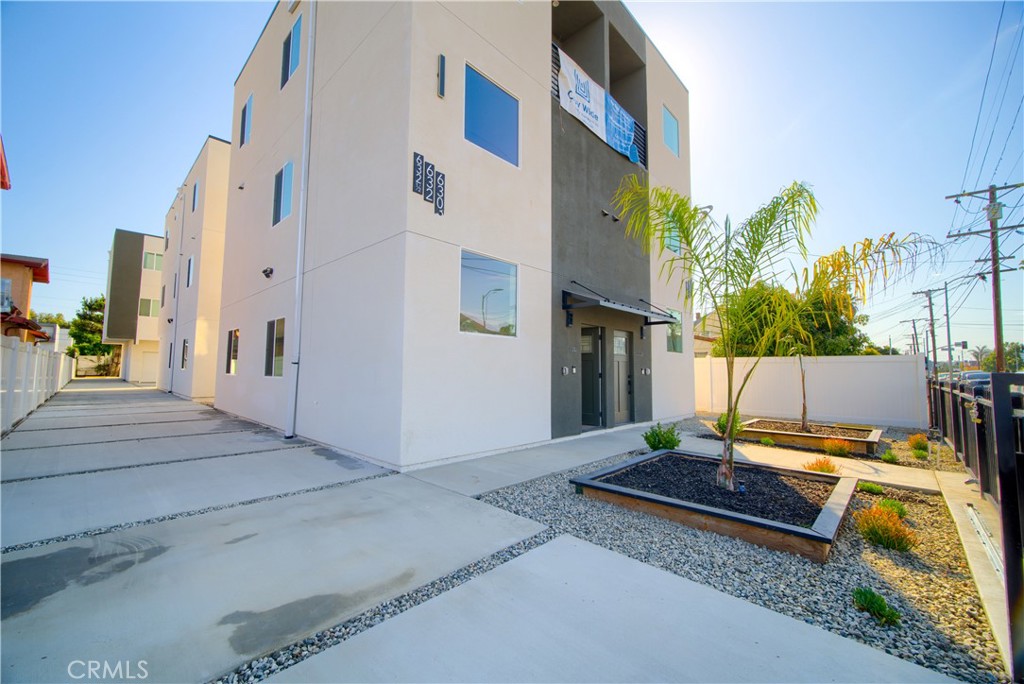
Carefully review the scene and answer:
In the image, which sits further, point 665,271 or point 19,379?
point 665,271

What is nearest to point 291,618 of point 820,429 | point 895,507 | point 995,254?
point 895,507

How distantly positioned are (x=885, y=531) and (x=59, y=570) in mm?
6069

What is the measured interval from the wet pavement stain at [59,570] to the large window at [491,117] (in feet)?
20.7

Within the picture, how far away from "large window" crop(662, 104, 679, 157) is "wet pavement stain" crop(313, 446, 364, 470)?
1209 centimetres

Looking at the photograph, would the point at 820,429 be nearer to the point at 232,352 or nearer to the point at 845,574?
the point at 845,574

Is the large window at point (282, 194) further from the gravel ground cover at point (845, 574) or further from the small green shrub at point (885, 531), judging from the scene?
the small green shrub at point (885, 531)

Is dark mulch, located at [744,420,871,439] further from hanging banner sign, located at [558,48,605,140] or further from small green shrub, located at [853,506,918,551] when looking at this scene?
hanging banner sign, located at [558,48,605,140]

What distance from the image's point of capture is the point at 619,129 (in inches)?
399

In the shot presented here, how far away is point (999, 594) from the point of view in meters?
2.44

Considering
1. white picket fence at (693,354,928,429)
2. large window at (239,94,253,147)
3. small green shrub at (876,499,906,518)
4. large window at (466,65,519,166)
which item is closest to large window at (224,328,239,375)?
large window at (239,94,253,147)

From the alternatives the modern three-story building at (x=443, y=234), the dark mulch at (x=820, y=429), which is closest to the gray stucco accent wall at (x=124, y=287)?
the modern three-story building at (x=443, y=234)

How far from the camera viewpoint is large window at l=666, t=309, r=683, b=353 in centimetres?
1198

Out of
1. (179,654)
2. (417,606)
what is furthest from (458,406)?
Answer: (179,654)

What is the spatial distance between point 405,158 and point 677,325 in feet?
31.1
